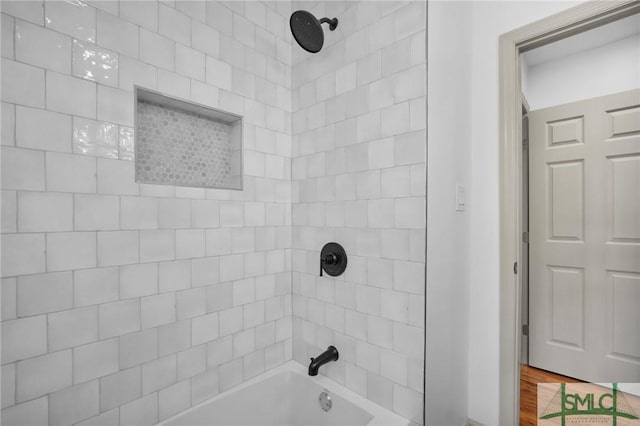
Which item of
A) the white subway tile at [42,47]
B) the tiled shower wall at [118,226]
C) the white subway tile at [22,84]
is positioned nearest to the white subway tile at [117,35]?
the tiled shower wall at [118,226]

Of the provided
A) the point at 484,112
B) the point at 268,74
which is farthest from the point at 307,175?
the point at 484,112

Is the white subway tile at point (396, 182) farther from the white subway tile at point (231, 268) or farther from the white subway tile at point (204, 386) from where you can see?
the white subway tile at point (204, 386)

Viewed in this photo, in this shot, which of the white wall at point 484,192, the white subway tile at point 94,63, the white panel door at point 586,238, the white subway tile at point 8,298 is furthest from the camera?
the white panel door at point 586,238

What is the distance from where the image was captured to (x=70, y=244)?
1067 millimetres

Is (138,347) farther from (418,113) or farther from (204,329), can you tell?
(418,113)

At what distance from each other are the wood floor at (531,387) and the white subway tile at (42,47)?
294 cm

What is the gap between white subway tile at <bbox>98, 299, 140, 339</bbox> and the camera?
1144mm

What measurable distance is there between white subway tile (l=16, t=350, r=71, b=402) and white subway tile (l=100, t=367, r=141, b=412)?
5.0 inches

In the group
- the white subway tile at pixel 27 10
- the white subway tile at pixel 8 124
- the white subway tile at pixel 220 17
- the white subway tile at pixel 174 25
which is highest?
the white subway tile at pixel 220 17

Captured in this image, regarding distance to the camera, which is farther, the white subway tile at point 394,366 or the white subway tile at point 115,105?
the white subway tile at point 394,366

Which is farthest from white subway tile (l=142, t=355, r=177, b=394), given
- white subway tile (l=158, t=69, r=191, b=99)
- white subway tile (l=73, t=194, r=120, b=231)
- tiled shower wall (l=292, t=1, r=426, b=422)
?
white subway tile (l=158, t=69, r=191, b=99)

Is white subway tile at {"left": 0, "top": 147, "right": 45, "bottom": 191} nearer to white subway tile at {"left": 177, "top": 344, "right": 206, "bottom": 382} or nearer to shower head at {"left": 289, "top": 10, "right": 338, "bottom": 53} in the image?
white subway tile at {"left": 177, "top": 344, "right": 206, "bottom": 382}

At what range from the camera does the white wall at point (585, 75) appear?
2264 mm

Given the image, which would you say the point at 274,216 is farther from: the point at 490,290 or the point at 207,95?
the point at 490,290
